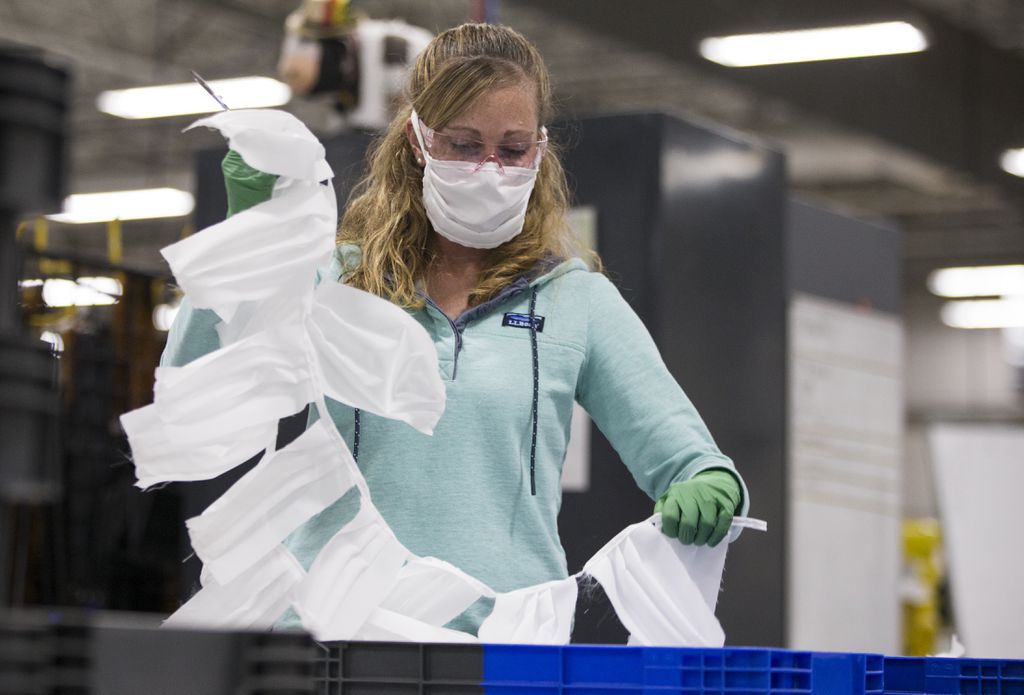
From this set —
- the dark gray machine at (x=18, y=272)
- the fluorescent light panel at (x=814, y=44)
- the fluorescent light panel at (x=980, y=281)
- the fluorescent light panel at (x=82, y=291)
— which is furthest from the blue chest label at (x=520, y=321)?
the fluorescent light panel at (x=980, y=281)

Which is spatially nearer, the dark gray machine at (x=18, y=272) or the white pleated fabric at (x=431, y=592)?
the dark gray machine at (x=18, y=272)

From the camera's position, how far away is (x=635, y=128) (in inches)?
147

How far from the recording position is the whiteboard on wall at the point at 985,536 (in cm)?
598

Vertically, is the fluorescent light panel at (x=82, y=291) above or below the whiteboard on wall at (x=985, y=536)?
above

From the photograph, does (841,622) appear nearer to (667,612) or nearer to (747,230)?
(747,230)

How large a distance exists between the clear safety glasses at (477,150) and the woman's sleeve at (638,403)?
188 mm

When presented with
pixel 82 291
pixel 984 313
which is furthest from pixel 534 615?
pixel 984 313

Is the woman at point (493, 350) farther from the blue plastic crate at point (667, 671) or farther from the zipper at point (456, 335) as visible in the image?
the blue plastic crate at point (667, 671)

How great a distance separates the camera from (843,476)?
4926 millimetres

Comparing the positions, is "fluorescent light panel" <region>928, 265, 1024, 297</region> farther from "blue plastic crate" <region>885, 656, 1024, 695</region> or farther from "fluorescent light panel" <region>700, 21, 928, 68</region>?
"blue plastic crate" <region>885, 656, 1024, 695</region>

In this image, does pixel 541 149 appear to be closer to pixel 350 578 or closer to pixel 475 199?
pixel 475 199

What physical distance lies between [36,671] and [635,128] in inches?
117

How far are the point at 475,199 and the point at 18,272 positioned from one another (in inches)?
43.5

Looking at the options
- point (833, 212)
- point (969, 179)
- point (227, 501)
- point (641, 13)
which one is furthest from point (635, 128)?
point (969, 179)
